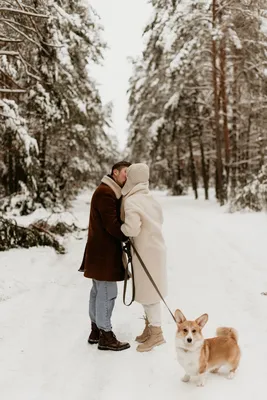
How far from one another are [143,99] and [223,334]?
27.5m

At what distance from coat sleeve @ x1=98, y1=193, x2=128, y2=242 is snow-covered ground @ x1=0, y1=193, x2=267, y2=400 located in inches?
53.9

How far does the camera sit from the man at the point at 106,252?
4.55 metres

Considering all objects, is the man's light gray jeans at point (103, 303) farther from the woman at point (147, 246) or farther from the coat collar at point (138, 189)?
the coat collar at point (138, 189)

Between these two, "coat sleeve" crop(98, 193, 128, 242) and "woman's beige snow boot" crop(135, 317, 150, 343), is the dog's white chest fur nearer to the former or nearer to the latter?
"woman's beige snow boot" crop(135, 317, 150, 343)

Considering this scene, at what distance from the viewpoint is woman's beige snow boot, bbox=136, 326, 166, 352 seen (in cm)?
463

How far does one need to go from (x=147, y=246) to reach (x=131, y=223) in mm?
394

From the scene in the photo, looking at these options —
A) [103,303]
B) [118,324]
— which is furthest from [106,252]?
[118,324]

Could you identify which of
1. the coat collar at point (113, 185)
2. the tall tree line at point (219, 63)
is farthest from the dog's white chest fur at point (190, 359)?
the tall tree line at point (219, 63)

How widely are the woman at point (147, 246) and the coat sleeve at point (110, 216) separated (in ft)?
0.47

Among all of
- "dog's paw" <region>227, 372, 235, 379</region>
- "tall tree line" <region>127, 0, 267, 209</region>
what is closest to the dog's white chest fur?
"dog's paw" <region>227, 372, 235, 379</region>

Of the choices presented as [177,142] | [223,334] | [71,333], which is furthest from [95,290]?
[177,142]

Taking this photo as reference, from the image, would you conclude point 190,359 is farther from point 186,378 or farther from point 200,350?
point 186,378

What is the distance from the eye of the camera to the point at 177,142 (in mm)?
27047

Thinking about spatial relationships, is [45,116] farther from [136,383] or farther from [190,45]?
[136,383]
